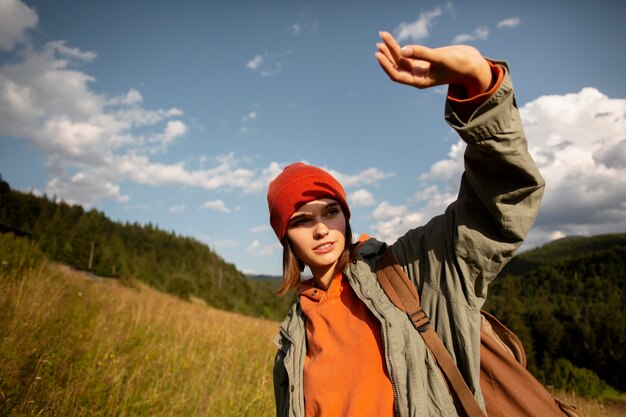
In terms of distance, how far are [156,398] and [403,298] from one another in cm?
296

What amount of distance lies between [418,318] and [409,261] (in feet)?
0.71

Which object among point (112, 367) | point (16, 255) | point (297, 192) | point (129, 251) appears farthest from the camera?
point (129, 251)

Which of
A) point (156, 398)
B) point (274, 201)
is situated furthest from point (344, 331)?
point (156, 398)

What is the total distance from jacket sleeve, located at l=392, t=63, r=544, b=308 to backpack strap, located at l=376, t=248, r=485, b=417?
0.23 ft

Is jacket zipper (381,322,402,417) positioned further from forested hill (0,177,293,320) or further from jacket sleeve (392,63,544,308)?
forested hill (0,177,293,320)

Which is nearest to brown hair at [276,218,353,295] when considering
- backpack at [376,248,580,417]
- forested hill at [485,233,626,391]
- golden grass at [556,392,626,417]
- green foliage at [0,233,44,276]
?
backpack at [376,248,580,417]

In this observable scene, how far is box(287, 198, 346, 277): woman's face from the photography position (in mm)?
1609

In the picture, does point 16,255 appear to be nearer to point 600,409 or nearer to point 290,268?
point 290,268

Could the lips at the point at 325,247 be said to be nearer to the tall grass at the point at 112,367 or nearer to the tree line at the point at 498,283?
the tall grass at the point at 112,367

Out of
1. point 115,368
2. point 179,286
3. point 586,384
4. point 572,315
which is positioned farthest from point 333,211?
point 572,315

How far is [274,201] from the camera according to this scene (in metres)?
1.75

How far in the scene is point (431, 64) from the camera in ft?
3.01

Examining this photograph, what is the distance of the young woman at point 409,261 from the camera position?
940 mm

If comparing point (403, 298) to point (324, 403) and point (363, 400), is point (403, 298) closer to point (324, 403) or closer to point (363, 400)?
point (363, 400)
